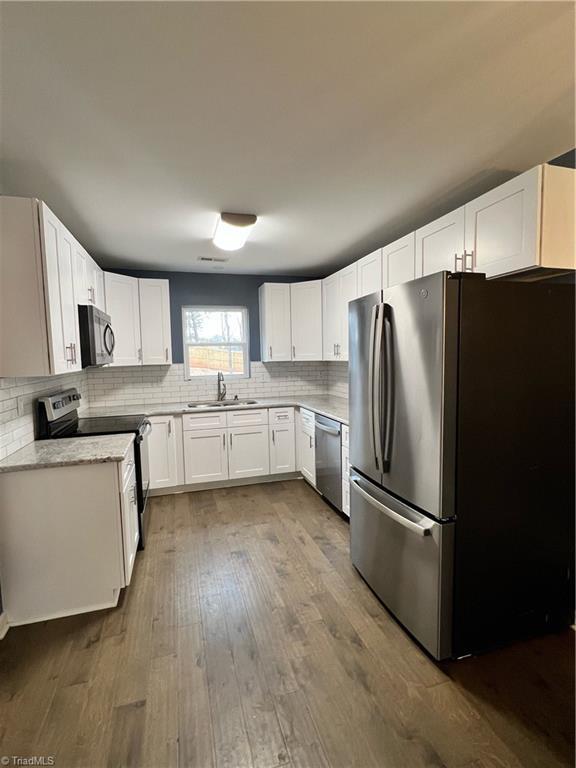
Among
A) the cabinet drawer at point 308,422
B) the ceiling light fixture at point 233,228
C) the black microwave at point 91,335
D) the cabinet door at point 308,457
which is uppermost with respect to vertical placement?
the ceiling light fixture at point 233,228

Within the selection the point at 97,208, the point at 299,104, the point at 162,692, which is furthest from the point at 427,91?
the point at 162,692

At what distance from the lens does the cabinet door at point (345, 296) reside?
3381 mm

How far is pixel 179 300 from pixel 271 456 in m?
2.13

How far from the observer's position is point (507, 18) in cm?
108

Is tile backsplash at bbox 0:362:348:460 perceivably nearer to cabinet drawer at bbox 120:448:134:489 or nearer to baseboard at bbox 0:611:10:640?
cabinet drawer at bbox 120:448:134:489

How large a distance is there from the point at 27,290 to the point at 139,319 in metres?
2.01

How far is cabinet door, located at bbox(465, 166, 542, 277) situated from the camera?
1.67 metres

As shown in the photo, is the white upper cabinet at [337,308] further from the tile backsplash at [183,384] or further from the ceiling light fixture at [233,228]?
the ceiling light fixture at [233,228]

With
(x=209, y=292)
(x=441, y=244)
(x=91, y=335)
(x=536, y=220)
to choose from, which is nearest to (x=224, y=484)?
(x=91, y=335)

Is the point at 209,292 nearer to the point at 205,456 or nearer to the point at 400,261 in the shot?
the point at 205,456

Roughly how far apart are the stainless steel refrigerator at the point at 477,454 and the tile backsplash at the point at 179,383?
8.34 feet

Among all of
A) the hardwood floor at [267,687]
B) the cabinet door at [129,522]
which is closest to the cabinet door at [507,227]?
the hardwood floor at [267,687]

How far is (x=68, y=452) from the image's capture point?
2.12 meters

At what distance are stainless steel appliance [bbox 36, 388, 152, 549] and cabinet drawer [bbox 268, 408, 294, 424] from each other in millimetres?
1345
